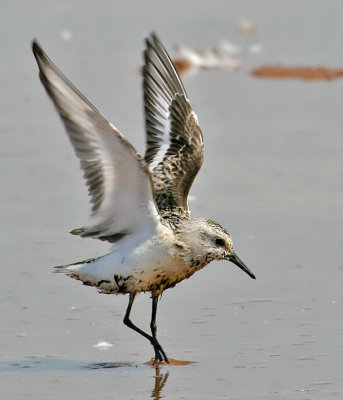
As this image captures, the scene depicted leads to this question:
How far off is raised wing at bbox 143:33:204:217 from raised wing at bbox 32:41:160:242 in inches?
32.5

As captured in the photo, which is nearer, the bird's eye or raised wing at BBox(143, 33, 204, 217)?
the bird's eye

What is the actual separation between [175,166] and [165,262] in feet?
3.57

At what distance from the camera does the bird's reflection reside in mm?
6832

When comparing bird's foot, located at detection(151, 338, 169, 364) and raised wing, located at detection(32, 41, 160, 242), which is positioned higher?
raised wing, located at detection(32, 41, 160, 242)

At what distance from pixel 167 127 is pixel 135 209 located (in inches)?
67.7

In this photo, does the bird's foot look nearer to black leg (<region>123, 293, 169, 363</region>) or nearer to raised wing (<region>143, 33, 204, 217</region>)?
black leg (<region>123, 293, 169, 363</region>)

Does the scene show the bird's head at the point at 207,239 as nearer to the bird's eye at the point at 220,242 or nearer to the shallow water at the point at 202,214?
the bird's eye at the point at 220,242

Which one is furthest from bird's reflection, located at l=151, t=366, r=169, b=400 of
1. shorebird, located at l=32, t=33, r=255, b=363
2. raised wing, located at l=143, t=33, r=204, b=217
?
raised wing, located at l=143, t=33, r=204, b=217

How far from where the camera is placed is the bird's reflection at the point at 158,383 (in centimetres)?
683

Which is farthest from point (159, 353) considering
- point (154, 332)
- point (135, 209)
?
point (135, 209)

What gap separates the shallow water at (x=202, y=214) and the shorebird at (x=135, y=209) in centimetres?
44

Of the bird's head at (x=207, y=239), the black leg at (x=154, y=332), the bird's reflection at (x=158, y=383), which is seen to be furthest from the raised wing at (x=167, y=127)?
the bird's reflection at (x=158, y=383)

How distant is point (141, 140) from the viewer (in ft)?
39.0

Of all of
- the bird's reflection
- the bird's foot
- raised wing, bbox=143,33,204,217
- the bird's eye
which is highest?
raised wing, bbox=143,33,204,217
